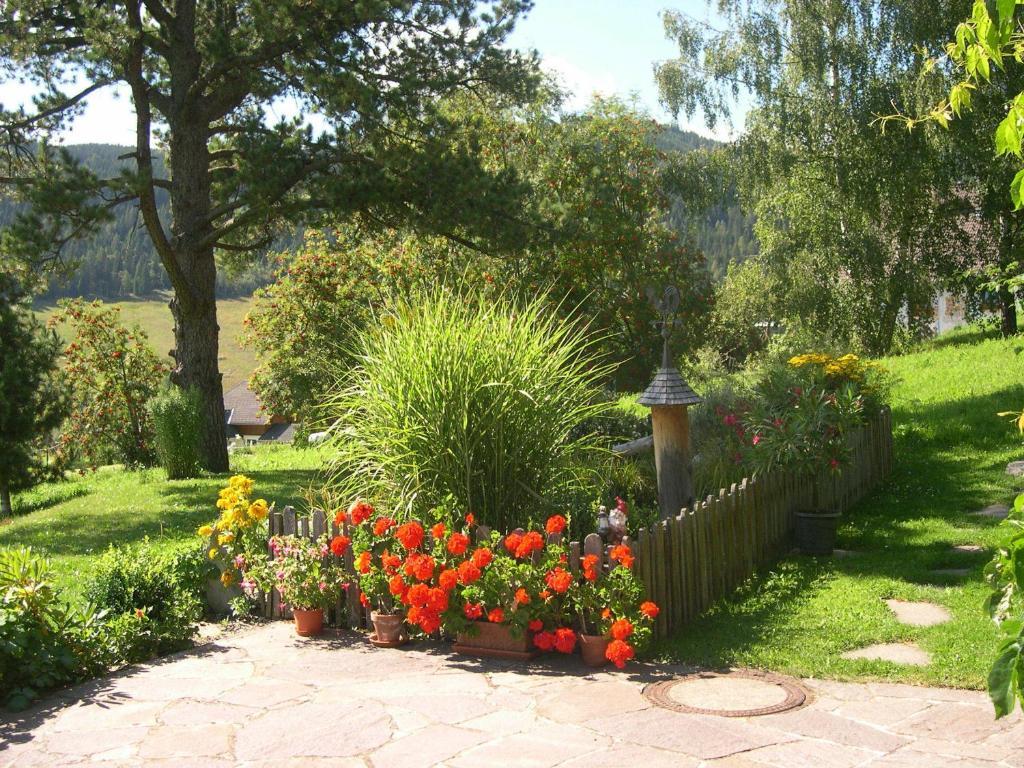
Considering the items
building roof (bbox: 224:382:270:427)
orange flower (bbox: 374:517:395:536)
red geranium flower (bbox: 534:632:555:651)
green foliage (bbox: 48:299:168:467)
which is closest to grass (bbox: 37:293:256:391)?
building roof (bbox: 224:382:270:427)

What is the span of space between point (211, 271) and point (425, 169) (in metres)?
3.94

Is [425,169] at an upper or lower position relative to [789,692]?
upper

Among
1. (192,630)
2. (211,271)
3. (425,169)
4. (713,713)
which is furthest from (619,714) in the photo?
(211,271)

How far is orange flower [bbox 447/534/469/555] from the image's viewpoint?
5.61 metres

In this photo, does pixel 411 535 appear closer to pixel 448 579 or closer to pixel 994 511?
pixel 448 579

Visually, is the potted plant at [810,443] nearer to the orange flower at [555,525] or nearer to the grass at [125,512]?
the orange flower at [555,525]

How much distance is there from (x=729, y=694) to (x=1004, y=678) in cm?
262

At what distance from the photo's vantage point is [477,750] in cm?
411

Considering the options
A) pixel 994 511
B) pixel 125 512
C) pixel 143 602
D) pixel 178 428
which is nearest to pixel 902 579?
pixel 994 511

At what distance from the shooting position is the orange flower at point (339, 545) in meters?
6.18

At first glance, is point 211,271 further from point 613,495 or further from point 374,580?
point 374,580

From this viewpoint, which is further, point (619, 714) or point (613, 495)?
point (613, 495)

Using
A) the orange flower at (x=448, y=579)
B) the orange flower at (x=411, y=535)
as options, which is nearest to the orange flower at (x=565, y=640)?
the orange flower at (x=448, y=579)

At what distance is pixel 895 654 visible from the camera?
5.33 m
